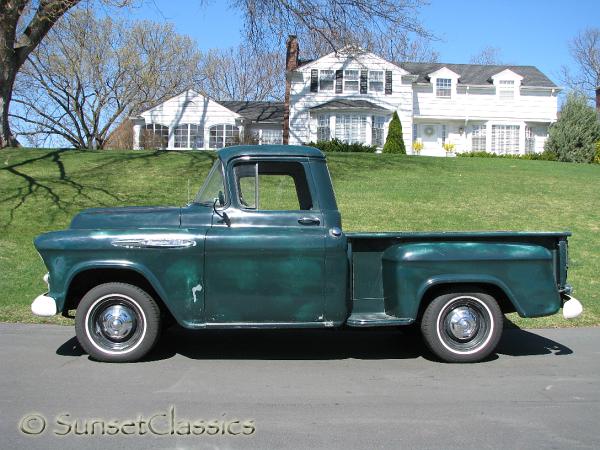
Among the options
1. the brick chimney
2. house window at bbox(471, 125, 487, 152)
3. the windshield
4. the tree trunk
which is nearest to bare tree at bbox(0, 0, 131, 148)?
the tree trunk

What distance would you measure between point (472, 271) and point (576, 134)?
91.9 feet

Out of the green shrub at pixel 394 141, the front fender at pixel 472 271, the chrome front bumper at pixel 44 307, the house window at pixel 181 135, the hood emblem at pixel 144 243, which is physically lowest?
the chrome front bumper at pixel 44 307

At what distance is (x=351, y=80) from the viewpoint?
35406 millimetres

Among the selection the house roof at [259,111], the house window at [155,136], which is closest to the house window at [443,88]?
the house roof at [259,111]

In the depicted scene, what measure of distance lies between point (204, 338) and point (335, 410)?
8.96ft

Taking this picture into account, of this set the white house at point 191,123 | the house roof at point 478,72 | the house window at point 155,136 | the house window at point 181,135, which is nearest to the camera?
the house window at point 155,136

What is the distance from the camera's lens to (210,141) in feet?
119

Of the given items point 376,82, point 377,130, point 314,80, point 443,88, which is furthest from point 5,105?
point 443,88

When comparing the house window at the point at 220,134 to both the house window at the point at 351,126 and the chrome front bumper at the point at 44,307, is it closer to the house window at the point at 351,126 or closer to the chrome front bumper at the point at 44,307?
the house window at the point at 351,126

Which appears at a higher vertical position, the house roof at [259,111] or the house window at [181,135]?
the house roof at [259,111]

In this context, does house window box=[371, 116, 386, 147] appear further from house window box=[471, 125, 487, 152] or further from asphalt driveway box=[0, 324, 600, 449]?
asphalt driveway box=[0, 324, 600, 449]

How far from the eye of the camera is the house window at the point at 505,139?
126 ft

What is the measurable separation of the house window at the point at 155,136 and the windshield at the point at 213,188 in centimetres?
2928

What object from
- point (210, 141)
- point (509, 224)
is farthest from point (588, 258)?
point (210, 141)
